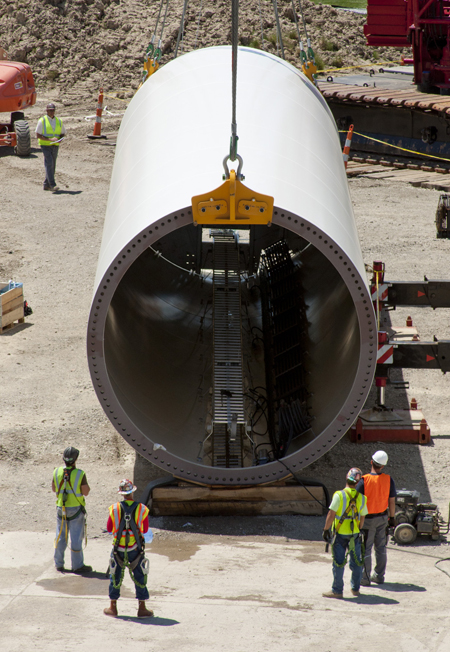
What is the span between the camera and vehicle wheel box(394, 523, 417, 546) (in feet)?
26.1

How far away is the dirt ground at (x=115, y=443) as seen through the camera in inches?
261

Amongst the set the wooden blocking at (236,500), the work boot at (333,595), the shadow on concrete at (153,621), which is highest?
the wooden blocking at (236,500)

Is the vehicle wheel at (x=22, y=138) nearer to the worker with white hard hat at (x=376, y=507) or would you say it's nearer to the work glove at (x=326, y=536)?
the work glove at (x=326, y=536)

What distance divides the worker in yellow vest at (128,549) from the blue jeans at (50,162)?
14389mm

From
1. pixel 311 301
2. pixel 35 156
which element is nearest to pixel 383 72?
pixel 35 156

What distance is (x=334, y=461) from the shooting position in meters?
9.77

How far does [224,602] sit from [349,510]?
1299mm

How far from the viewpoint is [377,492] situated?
7254 mm

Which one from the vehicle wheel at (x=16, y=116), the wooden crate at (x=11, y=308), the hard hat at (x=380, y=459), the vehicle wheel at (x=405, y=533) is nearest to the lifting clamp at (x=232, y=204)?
the hard hat at (x=380, y=459)

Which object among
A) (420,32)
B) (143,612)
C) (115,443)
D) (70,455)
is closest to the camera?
(143,612)

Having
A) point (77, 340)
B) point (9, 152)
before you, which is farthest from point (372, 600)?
point (9, 152)

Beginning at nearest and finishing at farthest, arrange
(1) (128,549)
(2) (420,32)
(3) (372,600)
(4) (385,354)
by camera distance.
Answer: (1) (128,549) → (3) (372,600) → (4) (385,354) → (2) (420,32)

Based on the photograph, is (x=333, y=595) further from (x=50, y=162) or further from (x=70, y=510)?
(x=50, y=162)

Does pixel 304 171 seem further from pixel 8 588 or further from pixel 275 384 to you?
pixel 8 588
